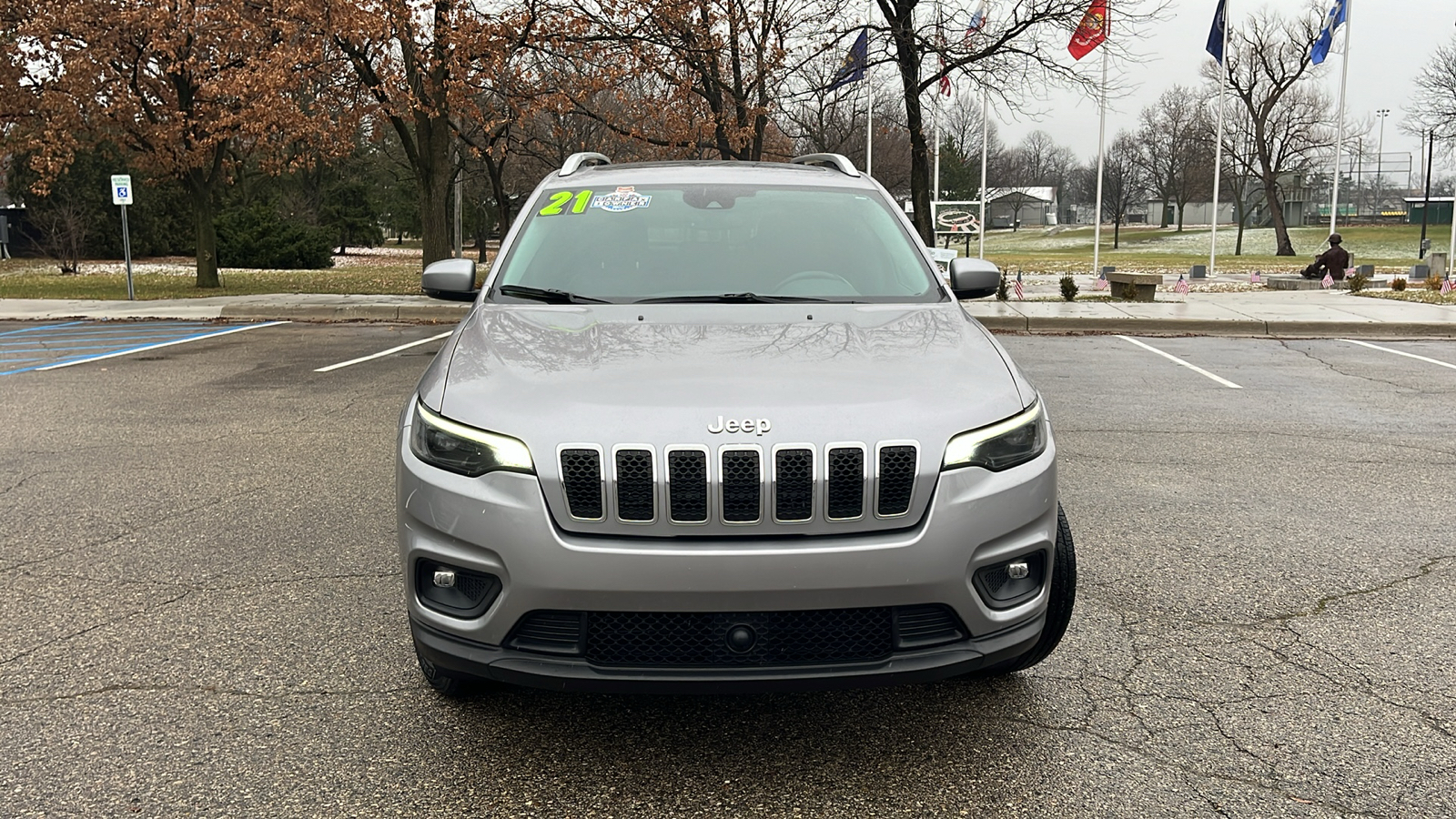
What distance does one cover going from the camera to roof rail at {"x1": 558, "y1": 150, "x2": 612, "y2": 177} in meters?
4.92

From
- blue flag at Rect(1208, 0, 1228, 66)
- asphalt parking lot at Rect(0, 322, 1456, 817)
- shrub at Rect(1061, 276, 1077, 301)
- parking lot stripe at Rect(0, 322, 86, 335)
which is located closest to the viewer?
asphalt parking lot at Rect(0, 322, 1456, 817)

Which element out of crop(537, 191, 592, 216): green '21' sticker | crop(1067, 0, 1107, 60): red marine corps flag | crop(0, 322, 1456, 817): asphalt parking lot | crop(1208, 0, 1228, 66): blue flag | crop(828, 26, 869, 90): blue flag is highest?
crop(1208, 0, 1228, 66): blue flag

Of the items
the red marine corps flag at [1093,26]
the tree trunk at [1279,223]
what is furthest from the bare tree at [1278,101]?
the red marine corps flag at [1093,26]

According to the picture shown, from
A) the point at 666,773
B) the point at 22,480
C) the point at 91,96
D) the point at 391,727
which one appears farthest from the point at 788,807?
the point at 91,96

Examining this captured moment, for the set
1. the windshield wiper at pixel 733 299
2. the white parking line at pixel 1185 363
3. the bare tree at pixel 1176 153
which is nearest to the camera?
the windshield wiper at pixel 733 299

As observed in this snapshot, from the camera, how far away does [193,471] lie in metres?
6.42

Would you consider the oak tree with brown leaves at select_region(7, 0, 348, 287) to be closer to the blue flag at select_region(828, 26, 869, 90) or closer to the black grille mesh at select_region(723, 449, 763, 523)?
the blue flag at select_region(828, 26, 869, 90)

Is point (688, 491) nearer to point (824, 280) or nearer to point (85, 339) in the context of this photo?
point (824, 280)

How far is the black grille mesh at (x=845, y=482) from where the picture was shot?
2.65 metres

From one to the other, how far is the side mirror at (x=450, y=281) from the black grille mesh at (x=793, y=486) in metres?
2.13

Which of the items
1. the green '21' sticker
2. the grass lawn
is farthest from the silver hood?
the grass lawn

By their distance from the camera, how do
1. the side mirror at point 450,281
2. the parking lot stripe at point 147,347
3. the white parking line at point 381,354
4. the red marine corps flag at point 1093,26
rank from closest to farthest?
1. the side mirror at point 450,281
2. the white parking line at point 381,354
3. the parking lot stripe at point 147,347
4. the red marine corps flag at point 1093,26

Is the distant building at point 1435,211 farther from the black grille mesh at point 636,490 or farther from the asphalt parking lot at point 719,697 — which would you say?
the black grille mesh at point 636,490

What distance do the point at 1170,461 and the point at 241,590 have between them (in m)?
5.32
